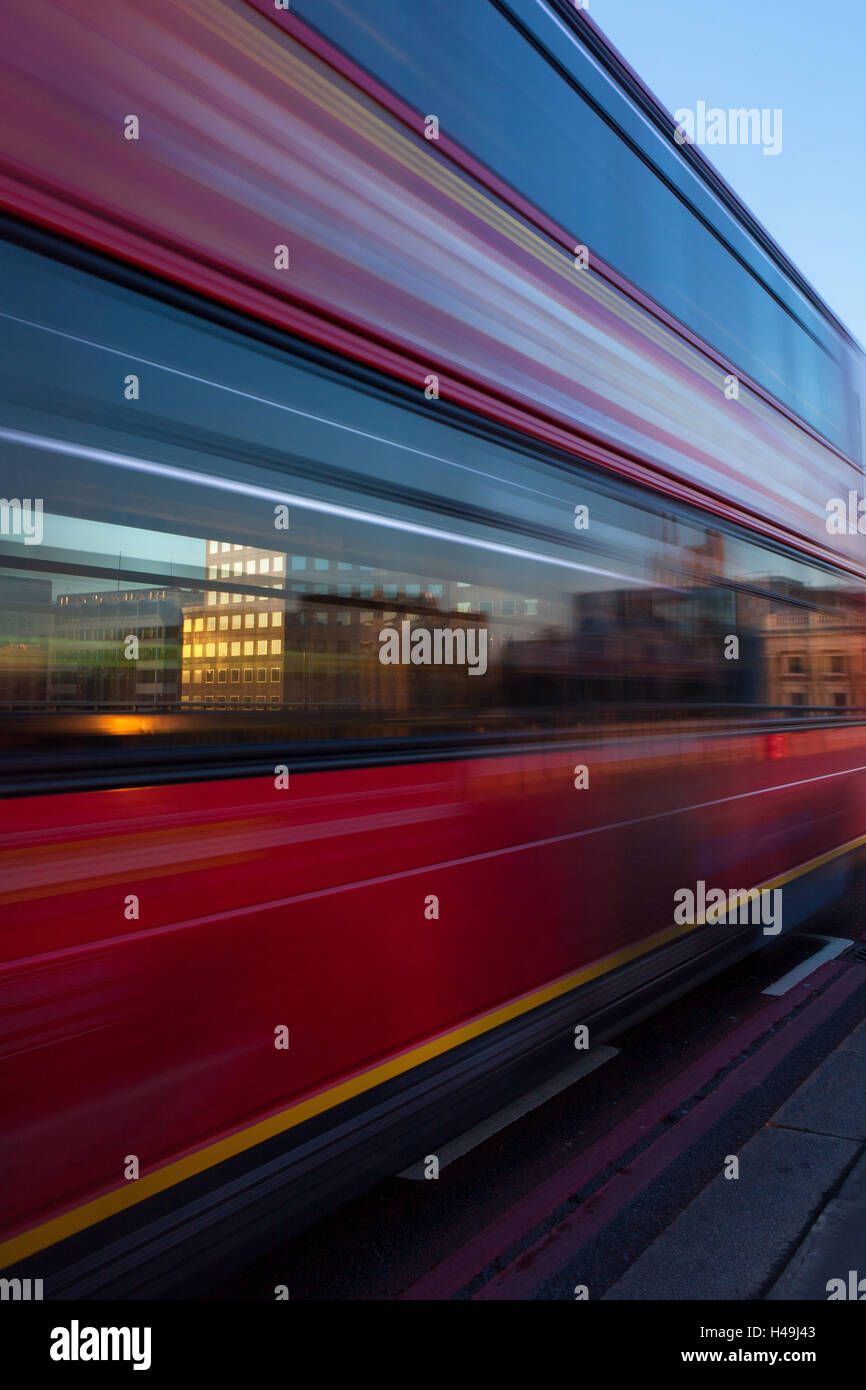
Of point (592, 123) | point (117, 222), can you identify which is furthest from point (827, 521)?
point (117, 222)

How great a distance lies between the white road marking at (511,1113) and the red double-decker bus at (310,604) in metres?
0.43

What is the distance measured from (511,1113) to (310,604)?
2282 millimetres

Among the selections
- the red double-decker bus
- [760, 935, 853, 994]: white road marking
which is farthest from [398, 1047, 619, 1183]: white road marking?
[760, 935, 853, 994]: white road marking

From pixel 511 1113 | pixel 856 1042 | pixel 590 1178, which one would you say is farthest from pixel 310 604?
pixel 856 1042

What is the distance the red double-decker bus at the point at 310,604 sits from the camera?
186cm

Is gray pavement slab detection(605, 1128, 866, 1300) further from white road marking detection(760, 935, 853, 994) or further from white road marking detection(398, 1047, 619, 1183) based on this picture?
white road marking detection(760, 935, 853, 994)

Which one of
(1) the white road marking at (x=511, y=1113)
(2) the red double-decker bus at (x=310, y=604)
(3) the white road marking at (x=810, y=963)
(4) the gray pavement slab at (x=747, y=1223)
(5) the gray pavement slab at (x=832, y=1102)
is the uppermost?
(2) the red double-decker bus at (x=310, y=604)

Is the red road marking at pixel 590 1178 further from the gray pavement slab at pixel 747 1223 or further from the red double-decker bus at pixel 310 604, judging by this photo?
the red double-decker bus at pixel 310 604

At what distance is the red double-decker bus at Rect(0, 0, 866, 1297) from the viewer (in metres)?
1.86

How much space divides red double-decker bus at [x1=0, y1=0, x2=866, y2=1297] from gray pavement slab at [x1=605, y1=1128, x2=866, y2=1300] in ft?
2.05

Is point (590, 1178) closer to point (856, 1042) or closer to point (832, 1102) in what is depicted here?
point (832, 1102)

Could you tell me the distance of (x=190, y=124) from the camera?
213 centimetres

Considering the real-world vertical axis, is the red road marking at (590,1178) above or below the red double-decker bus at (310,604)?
below

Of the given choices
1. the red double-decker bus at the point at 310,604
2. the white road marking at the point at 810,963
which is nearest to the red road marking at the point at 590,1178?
the red double-decker bus at the point at 310,604
